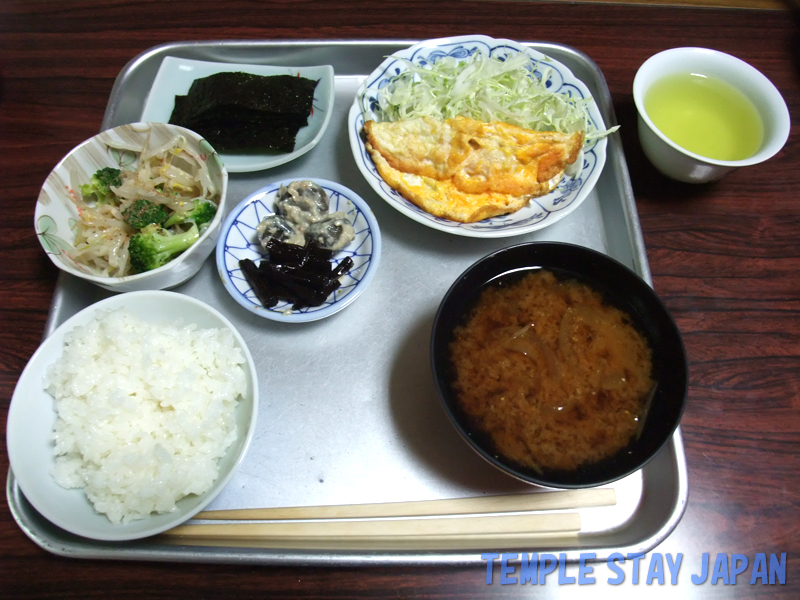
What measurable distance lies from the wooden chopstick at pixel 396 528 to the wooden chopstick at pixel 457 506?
27mm

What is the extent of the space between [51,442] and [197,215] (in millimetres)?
907

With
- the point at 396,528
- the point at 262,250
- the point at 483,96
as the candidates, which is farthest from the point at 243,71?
the point at 396,528

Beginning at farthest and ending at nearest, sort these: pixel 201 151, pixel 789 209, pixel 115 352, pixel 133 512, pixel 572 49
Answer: pixel 572 49 → pixel 789 209 → pixel 201 151 → pixel 115 352 → pixel 133 512

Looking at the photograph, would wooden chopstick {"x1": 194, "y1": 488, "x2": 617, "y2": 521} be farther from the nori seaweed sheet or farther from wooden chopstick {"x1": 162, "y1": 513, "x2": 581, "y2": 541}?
the nori seaweed sheet

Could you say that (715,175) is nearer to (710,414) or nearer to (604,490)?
(710,414)

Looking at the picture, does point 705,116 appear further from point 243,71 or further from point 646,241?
point 243,71

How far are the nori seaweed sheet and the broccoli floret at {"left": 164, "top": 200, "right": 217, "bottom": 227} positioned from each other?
44 cm

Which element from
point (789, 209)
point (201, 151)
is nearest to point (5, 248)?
point (201, 151)

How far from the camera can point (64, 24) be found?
2.76 meters

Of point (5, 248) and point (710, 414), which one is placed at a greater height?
point (5, 248)

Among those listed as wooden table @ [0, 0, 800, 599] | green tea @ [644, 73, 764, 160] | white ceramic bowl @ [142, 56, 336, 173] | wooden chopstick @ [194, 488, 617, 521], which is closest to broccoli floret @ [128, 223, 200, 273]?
white ceramic bowl @ [142, 56, 336, 173]

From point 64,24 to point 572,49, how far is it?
2852 mm

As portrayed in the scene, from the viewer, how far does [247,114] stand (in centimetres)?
219

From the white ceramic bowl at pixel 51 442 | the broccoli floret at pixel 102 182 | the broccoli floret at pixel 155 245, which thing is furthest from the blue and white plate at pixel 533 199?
the broccoli floret at pixel 102 182
